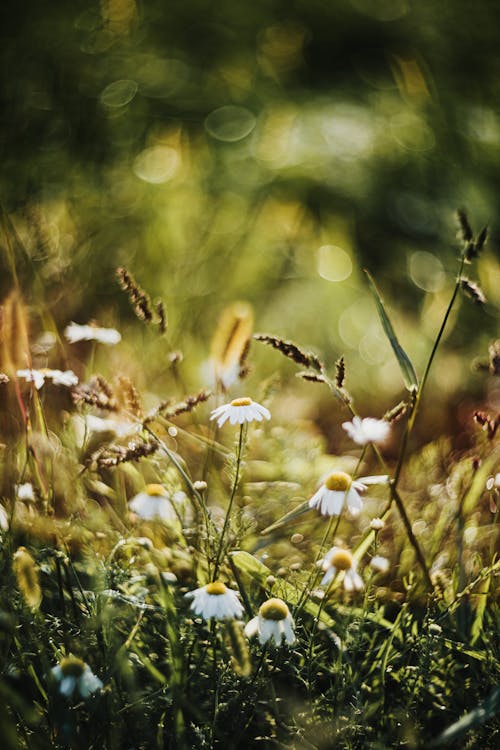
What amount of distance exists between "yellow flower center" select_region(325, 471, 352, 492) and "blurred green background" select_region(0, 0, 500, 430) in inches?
23.5

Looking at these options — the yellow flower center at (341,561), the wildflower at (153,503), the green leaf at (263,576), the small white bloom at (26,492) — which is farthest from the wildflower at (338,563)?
the small white bloom at (26,492)

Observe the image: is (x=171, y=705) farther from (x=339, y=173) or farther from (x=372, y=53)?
(x=372, y=53)

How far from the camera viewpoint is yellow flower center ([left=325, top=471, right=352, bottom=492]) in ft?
2.56

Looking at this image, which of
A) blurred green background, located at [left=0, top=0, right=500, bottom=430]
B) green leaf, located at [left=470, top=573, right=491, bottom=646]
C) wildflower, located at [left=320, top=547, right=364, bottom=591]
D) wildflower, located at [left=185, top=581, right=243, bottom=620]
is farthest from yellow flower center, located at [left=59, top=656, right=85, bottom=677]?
blurred green background, located at [left=0, top=0, right=500, bottom=430]

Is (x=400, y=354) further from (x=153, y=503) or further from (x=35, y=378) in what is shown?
(x=35, y=378)

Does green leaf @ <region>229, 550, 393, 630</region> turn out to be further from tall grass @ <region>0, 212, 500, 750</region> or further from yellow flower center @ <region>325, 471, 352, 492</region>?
yellow flower center @ <region>325, 471, 352, 492</region>

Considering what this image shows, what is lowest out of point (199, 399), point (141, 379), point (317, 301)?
point (317, 301)

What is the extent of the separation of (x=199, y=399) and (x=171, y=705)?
0.34 m

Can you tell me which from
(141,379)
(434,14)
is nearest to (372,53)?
(434,14)

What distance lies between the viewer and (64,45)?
2791 mm

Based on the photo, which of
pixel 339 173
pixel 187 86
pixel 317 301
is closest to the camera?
pixel 317 301

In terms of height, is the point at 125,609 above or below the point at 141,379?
above

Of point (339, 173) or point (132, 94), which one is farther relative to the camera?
point (132, 94)

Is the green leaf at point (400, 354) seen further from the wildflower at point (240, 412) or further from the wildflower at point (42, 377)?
the wildflower at point (42, 377)
